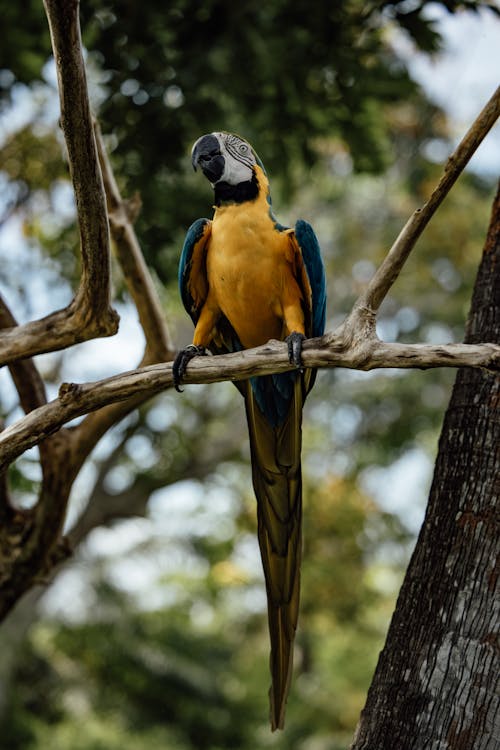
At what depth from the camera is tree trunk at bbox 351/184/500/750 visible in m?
1.78

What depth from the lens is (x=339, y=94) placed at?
144 inches

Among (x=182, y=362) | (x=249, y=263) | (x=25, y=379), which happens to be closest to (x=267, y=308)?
(x=249, y=263)

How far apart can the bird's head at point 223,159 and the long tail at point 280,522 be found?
0.67 m

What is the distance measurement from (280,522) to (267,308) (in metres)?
0.67

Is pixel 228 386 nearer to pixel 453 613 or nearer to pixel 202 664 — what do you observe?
pixel 202 664

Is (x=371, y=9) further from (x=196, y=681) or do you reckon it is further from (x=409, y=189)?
(x=196, y=681)

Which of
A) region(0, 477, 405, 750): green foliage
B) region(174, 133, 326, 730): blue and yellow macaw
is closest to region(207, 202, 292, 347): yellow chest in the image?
region(174, 133, 326, 730): blue and yellow macaw

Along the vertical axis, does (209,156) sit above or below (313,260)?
above

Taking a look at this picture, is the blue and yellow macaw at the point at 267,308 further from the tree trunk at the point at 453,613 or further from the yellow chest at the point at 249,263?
the tree trunk at the point at 453,613

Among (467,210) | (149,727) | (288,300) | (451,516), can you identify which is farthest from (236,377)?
(467,210)

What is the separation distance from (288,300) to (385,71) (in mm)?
1889

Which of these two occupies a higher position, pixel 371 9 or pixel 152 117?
pixel 371 9

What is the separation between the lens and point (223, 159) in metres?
2.32

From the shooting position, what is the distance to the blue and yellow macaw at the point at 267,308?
2.29 meters
